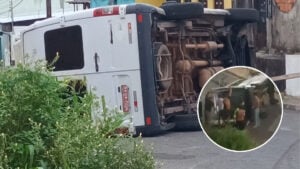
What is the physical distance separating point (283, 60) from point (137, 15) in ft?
36.4

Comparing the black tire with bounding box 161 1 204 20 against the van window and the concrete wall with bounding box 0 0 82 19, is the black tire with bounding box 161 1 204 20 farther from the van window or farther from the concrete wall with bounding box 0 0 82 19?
the concrete wall with bounding box 0 0 82 19

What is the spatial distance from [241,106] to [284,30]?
762 inches

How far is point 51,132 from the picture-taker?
16.6 feet

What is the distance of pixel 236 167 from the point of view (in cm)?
1085

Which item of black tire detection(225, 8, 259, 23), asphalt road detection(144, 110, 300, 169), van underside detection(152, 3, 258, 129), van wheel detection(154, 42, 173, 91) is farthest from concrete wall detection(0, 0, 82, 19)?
asphalt road detection(144, 110, 300, 169)

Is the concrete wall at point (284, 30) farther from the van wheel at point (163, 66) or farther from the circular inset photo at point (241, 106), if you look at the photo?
the circular inset photo at point (241, 106)

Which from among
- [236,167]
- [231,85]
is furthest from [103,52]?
[231,85]

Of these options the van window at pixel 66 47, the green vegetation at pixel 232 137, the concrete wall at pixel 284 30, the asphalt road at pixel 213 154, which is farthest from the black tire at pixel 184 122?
the concrete wall at pixel 284 30

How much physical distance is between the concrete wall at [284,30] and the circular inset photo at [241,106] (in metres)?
18.5

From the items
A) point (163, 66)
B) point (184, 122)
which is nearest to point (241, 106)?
point (163, 66)

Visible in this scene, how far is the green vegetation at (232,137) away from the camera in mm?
4539

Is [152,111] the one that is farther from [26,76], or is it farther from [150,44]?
[26,76]

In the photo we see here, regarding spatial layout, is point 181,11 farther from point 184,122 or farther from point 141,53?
point 184,122

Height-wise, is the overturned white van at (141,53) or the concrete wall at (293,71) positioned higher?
the overturned white van at (141,53)
